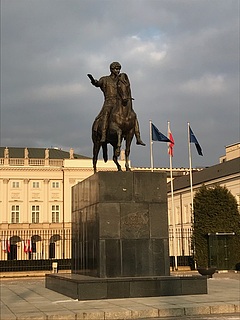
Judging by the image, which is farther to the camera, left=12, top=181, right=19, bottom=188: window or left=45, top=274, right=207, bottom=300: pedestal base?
left=12, top=181, right=19, bottom=188: window

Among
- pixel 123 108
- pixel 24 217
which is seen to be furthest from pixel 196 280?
pixel 24 217

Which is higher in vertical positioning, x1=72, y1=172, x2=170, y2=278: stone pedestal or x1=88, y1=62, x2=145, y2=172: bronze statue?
x1=88, y1=62, x2=145, y2=172: bronze statue

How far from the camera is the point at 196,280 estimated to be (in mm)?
14125

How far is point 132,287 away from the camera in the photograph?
13.5m

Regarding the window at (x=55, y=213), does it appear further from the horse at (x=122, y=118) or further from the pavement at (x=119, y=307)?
the pavement at (x=119, y=307)

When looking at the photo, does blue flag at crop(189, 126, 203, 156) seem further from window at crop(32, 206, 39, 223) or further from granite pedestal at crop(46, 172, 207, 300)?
window at crop(32, 206, 39, 223)

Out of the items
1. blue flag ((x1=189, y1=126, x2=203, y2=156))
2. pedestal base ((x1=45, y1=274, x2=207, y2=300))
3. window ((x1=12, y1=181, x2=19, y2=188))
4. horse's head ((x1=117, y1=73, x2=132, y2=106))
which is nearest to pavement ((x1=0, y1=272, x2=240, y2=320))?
pedestal base ((x1=45, y1=274, x2=207, y2=300))

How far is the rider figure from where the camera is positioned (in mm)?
15438

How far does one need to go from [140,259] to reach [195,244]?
23046 mm

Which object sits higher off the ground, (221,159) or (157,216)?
(221,159)

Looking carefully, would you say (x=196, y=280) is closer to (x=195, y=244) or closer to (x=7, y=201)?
(x=195, y=244)

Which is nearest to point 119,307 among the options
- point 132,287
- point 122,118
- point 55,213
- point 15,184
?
point 132,287

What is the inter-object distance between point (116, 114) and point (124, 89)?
0.79 m

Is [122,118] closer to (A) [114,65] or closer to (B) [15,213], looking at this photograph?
(A) [114,65]
